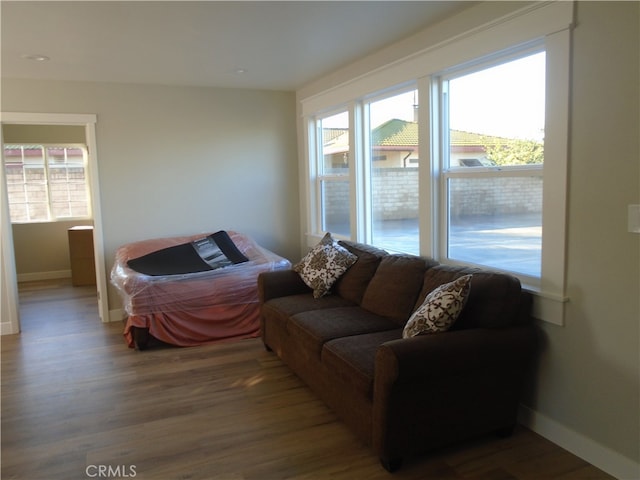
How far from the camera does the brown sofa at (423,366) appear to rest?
226 cm

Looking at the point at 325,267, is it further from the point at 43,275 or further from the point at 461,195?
the point at 43,275

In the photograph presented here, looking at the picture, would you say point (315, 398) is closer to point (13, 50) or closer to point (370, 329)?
point (370, 329)

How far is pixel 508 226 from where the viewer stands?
9.50 ft

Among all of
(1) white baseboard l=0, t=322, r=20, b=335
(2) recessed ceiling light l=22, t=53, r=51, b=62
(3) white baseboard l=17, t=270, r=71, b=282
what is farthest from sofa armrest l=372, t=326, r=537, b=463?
(3) white baseboard l=17, t=270, r=71, b=282

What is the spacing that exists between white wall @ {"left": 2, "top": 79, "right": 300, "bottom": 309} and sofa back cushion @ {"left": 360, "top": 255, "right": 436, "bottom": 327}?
7.70 feet

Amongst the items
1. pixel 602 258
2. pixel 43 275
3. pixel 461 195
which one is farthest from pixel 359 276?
pixel 43 275

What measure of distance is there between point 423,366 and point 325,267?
5.42 feet

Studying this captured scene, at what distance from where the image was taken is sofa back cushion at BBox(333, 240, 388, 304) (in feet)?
11.7

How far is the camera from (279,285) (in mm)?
3924

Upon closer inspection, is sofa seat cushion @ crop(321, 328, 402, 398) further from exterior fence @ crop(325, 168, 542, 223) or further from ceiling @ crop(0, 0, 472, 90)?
ceiling @ crop(0, 0, 472, 90)

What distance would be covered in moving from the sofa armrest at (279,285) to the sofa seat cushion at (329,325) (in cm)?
60

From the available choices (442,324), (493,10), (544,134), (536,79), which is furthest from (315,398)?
(493,10)

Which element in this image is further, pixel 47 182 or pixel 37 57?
pixel 47 182

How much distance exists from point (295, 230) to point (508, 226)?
10.0ft
